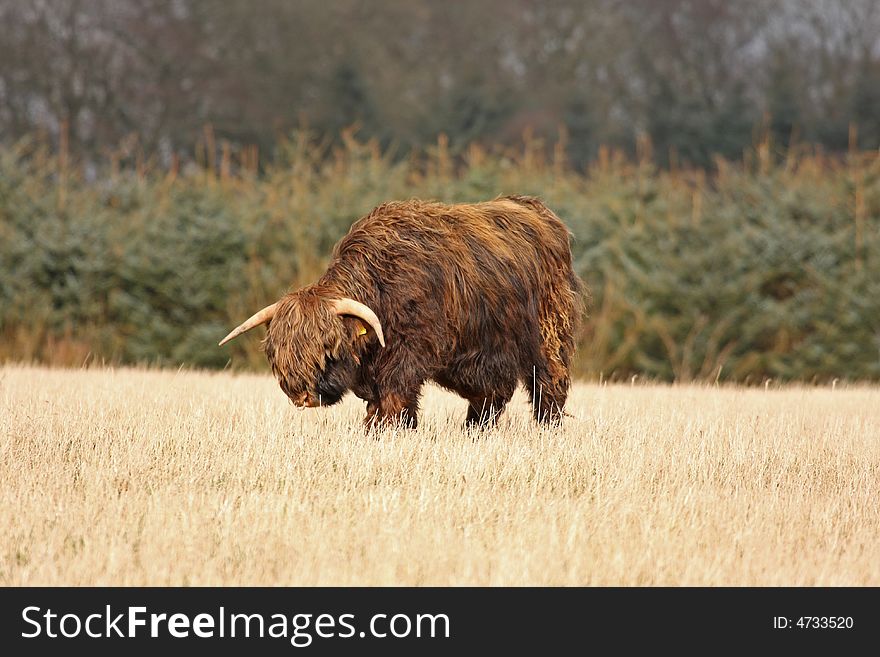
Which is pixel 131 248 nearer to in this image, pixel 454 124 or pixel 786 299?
pixel 786 299

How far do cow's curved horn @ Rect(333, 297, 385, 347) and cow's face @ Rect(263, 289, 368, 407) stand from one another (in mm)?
50

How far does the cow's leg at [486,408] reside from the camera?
8.27 meters

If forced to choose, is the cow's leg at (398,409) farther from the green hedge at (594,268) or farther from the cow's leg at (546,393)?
→ the green hedge at (594,268)

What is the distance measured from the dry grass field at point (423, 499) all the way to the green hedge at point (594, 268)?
701 centimetres

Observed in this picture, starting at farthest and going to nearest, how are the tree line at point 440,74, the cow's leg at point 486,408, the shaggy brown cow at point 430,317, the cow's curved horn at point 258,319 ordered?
1. the tree line at point 440,74
2. the cow's leg at point 486,408
3. the cow's curved horn at point 258,319
4. the shaggy brown cow at point 430,317

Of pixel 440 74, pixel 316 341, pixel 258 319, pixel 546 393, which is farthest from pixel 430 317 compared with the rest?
pixel 440 74

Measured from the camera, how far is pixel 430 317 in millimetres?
7402

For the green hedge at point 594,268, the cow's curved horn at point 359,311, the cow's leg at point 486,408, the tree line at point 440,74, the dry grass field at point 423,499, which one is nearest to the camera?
the dry grass field at point 423,499

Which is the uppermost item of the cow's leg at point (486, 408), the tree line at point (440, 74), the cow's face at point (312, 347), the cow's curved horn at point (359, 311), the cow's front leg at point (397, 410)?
the tree line at point (440, 74)

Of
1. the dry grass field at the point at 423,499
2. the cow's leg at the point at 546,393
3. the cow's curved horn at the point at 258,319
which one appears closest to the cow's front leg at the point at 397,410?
the dry grass field at the point at 423,499

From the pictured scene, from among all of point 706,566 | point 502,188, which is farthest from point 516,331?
point 502,188

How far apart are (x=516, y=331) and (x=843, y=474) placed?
2.41 meters
